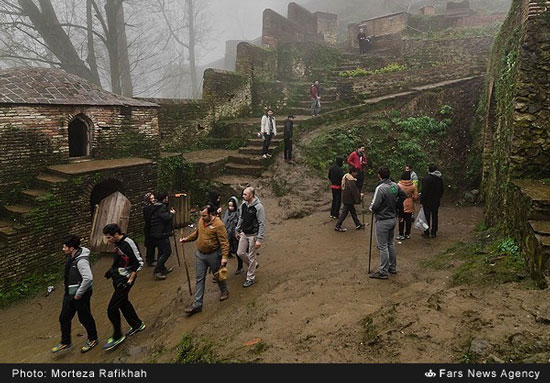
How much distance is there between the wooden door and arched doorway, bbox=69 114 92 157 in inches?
82.0

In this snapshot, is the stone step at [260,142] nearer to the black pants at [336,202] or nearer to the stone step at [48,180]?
the black pants at [336,202]

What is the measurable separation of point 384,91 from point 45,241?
1353cm

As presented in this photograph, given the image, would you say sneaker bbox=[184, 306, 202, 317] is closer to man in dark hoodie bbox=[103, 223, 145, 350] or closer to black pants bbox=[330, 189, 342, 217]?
man in dark hoodie bbox=[103, 223, 145, 350]

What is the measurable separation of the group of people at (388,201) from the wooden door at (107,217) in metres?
5.69

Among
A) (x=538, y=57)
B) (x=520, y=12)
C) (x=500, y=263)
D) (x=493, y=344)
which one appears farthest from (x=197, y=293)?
(x=520, y=12)

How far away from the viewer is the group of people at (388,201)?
570 cm

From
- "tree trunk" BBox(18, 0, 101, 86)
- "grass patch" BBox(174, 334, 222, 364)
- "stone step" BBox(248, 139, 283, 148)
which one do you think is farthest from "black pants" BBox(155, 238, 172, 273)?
"tree trunk" BBox(18, 0, 101, 86)

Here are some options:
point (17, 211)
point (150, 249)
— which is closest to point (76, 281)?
point (150, 249)

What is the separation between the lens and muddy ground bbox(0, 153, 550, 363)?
328 cm

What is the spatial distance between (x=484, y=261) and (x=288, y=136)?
7169mm

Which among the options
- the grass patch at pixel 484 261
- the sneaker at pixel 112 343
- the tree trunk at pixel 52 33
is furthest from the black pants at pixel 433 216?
the tree trunk at pixel 52 33

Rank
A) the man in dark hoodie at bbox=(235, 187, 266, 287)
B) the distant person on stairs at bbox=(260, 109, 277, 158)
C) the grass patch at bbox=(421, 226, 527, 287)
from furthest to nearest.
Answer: the distant person on stairs at bbox=(260, 109, 277, 158) → the man in dark hoodie at bbox=(235, 187, 266, 287) → the grass patch at bbox=(421, 226, 527, 287)

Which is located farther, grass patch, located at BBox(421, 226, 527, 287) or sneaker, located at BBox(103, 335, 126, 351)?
sneaker, located at BBox(103, 335, 126, 351)
